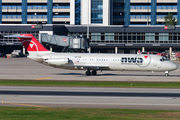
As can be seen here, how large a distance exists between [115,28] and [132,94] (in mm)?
96055

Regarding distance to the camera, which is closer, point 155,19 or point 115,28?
point 115,28

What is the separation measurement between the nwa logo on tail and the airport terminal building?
64099 mm

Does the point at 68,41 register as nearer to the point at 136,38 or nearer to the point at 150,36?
the point at 136,38

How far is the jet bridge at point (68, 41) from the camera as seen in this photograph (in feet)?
299

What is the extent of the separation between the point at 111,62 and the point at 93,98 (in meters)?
22.0

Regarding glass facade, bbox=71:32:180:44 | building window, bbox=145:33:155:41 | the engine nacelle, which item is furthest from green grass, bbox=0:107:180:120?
building window, bbox=145:33:155:41

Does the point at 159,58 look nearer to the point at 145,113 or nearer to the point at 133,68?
the point at 133,68

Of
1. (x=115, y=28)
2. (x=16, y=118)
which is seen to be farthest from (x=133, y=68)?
(x=115, y=28)

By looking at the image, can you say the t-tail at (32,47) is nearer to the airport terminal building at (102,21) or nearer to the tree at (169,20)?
the airport terminal building at (102,21)

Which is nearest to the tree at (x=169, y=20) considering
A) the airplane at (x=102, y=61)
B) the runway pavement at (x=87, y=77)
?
the runway pavement at (x=87, y=77)

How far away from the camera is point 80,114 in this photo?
19.5 m

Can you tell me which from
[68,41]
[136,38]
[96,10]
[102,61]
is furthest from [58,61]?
[136,38]

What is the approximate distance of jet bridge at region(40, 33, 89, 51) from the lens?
9106 cm

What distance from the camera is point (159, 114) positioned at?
64.4ft
